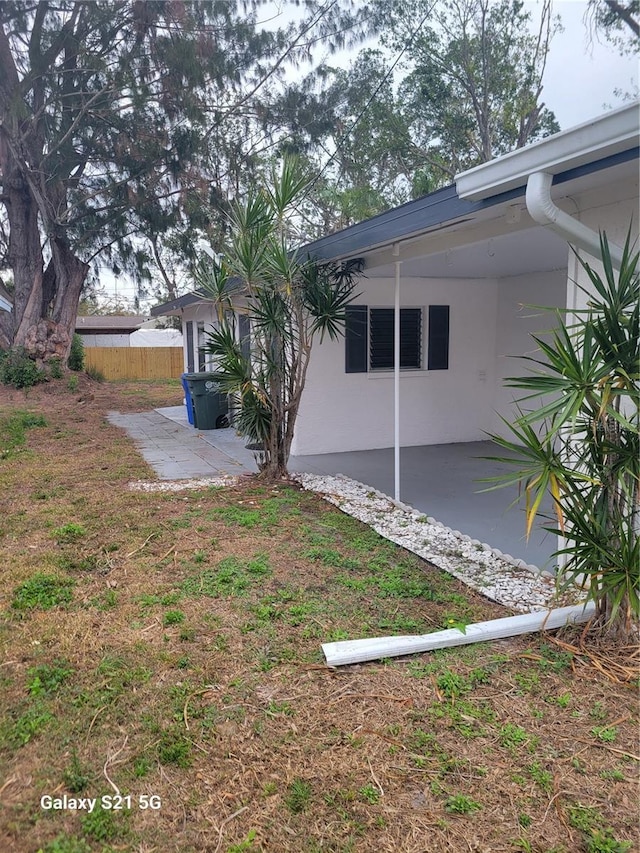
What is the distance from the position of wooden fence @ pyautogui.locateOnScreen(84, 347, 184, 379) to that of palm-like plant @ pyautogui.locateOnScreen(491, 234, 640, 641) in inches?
949

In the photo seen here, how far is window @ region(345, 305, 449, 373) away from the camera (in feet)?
26.9

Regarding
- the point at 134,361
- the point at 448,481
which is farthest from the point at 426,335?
the point at 134,361

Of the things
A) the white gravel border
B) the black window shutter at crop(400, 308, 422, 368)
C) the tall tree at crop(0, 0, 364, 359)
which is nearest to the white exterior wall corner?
the black window shutter at crop(400, 308, 422, 368)

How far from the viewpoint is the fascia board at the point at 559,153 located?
272 cm

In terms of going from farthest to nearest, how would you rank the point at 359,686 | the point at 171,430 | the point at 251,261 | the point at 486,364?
the point at 171,430 → the point at 486,364 → the point at 251,261 → the point at 359,686

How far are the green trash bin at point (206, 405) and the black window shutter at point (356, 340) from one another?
11.1ft

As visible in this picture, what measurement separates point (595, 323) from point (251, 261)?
374 cm

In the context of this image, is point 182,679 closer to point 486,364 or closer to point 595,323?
point 595,323

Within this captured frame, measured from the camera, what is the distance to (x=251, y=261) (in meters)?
5.93

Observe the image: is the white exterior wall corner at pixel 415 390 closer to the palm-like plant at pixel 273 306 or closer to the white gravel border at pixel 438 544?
the palm-like plant at pixel 273 306

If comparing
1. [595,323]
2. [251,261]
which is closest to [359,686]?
[595,323]

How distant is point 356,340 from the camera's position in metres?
8.23

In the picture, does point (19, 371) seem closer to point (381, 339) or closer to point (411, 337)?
point (381, 339)

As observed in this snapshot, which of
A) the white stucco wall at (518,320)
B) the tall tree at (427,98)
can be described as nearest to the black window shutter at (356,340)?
the white stucco wall at (518,320)
